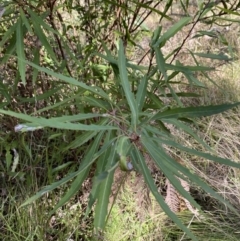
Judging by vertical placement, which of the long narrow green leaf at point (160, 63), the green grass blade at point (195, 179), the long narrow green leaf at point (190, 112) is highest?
the long narrow green leaf at point (160, 63)

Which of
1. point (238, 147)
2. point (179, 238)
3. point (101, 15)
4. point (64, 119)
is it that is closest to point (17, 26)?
point (64, 119)

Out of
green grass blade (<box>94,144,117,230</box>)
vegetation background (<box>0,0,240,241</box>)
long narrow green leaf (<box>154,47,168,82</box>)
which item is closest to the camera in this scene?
green grass blade (<box>94,144,117,230</box>)

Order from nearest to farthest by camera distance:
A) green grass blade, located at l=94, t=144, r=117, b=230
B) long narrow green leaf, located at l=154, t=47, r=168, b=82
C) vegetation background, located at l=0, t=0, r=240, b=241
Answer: green grass blade, located at l=94, t=144, r=117, b=230
long narrow green leaf, located at l=154, t=47, r=168, b=82
vegetation background, located at l=0, t=0, r=240, b=241

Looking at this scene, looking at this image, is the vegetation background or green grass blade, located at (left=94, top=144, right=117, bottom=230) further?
the vegetation background

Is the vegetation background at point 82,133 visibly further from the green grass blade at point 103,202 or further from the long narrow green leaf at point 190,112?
the green grass blade at point 103,202

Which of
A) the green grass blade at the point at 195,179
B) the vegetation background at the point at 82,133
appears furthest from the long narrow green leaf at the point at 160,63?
the green grass blade at the point at 195,179

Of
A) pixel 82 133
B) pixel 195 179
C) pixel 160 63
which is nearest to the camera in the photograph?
pixel 195 179

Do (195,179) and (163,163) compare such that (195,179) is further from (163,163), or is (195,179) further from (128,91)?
(128,91)

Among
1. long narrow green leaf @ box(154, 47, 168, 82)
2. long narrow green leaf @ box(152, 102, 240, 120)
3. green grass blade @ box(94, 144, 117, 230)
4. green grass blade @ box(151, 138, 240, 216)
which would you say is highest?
long narrow green leaf @ box(154, 47, 168, 82)

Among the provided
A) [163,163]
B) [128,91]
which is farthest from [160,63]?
[163,163]

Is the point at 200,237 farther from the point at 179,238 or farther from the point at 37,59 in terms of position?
the point at 37,59

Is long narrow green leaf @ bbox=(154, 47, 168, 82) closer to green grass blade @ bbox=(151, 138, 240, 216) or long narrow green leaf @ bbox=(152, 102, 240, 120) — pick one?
long narrow green leaf @ bbox=(152, 102, 240, 120)

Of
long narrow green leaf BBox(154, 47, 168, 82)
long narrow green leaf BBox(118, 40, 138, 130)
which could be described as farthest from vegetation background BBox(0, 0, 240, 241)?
long narrow green leaf BBox(118, 40, 138, 130)

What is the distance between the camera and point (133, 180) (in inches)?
66.7
